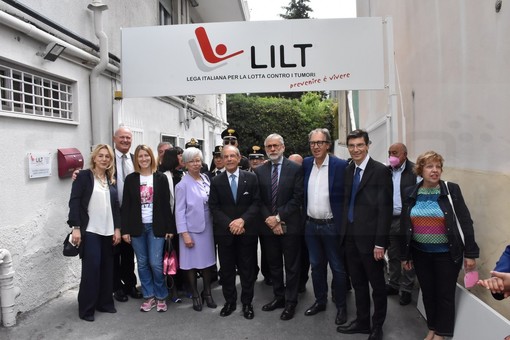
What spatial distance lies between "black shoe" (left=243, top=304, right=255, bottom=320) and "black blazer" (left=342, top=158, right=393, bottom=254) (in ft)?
4.39

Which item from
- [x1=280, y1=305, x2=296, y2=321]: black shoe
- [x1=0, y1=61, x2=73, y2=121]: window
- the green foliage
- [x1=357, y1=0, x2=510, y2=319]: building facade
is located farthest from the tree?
[x1=280, y1=305, x2=296, y2=321]: black shoe

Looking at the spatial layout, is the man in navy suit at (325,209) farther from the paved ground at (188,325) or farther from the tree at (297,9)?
the tree at (297,9)

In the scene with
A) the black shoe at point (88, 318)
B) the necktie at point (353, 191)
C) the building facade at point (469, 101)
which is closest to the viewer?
the building facade at point (469, 101)

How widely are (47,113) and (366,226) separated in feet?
12.2

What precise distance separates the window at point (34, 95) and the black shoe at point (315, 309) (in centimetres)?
351

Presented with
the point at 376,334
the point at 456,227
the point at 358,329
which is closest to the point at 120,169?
the point at 358,329

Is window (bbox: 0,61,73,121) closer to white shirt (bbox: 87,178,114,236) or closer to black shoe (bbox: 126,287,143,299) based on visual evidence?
white shirt (bbox: 87,178,114,236)

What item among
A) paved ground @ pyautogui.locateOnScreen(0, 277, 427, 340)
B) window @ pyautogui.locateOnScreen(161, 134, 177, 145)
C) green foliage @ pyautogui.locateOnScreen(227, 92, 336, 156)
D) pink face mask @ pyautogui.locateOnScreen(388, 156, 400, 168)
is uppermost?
green foliage @ pyautogui.locateOnScreen(227, 92, 336, 156)

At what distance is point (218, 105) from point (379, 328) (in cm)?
1374

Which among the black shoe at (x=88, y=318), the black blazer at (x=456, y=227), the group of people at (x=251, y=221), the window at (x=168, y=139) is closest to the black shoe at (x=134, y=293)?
the group of people at (x=251, y=221)

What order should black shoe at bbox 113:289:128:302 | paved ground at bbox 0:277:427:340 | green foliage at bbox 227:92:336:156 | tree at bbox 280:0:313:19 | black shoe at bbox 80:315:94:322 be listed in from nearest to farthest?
1. paved ground at bbox 0:277:427:340
2. black shoe at bbox 80:315:94:322
3. black shoe at bbox 113:289:128:302
4. green foliage at bbox 227:92:336:156
5. tree at bbox 280:0:313:19

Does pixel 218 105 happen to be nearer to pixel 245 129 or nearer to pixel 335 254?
pixel 245 129

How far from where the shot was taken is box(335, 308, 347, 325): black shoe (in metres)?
3.76

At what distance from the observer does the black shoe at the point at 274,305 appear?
13.6 ft
